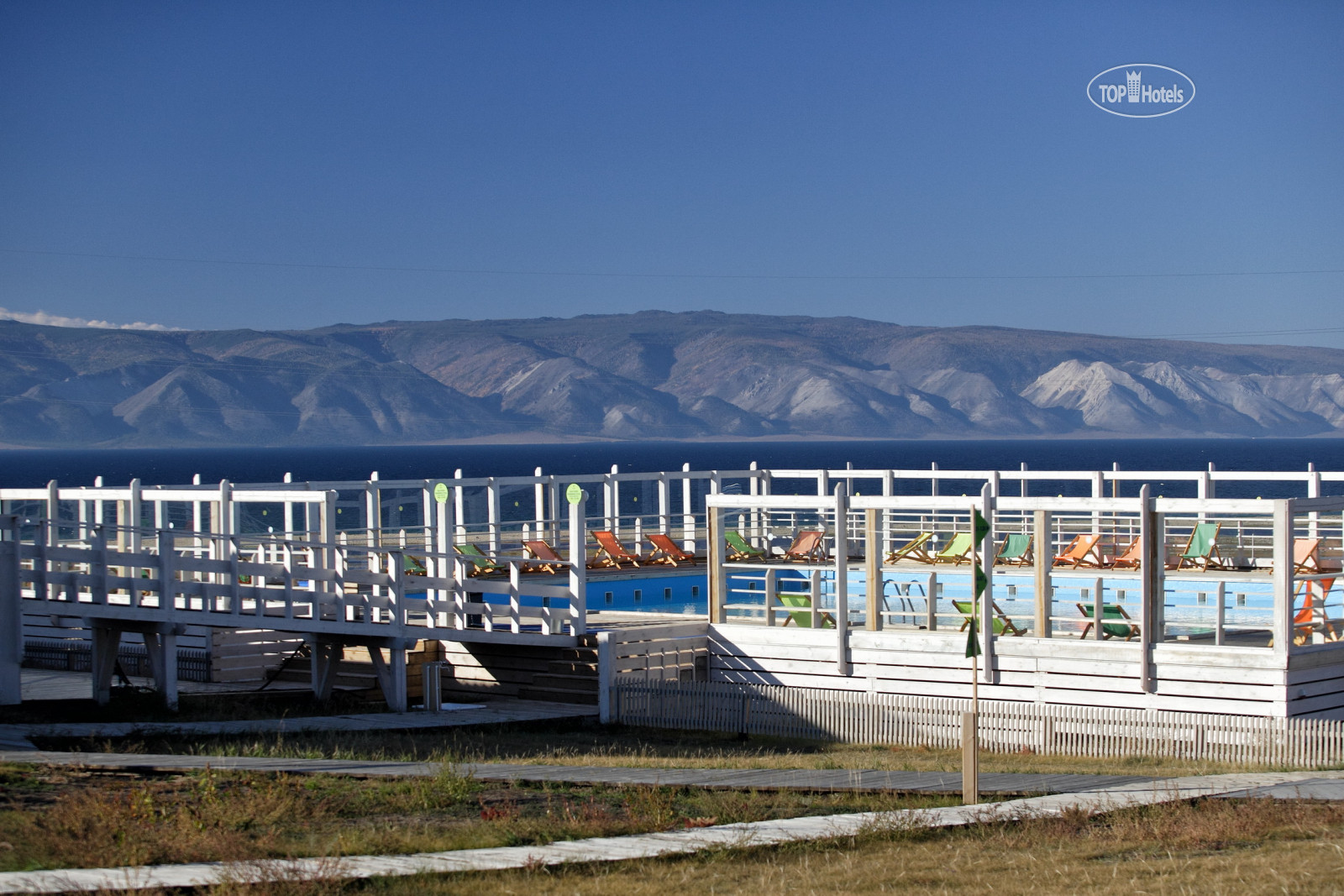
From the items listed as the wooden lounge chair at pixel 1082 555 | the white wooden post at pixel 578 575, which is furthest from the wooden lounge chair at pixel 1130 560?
the white wooden post at pixel 578 575

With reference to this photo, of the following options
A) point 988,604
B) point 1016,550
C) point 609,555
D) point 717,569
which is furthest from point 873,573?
point 609,555

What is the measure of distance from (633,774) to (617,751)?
3.45 m

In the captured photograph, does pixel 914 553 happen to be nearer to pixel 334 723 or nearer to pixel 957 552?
pixel 957 552

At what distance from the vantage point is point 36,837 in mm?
9086

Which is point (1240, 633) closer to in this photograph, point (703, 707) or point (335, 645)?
point (703, 707)

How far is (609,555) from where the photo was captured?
25.9 metres

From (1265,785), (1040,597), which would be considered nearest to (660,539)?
(1040,597)

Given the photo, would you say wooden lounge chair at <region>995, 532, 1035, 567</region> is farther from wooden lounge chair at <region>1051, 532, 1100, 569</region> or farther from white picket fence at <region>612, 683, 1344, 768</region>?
white picket fence at <region>612, 683, 1344, 768</region>

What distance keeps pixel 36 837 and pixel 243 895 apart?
1.84 m

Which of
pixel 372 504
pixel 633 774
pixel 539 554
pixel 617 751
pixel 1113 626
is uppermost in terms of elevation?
pixel 372 504

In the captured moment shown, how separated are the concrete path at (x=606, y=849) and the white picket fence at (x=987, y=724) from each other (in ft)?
9.23

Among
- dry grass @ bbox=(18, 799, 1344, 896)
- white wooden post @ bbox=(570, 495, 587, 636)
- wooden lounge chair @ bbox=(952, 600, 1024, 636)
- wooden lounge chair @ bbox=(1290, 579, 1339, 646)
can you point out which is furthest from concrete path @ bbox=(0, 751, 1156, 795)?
white wooden post @ bbox=(570, 495, 587, 636)

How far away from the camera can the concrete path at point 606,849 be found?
827 centimetres

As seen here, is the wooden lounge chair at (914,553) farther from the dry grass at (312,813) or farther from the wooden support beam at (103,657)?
the wooden support beam at (103,657)
